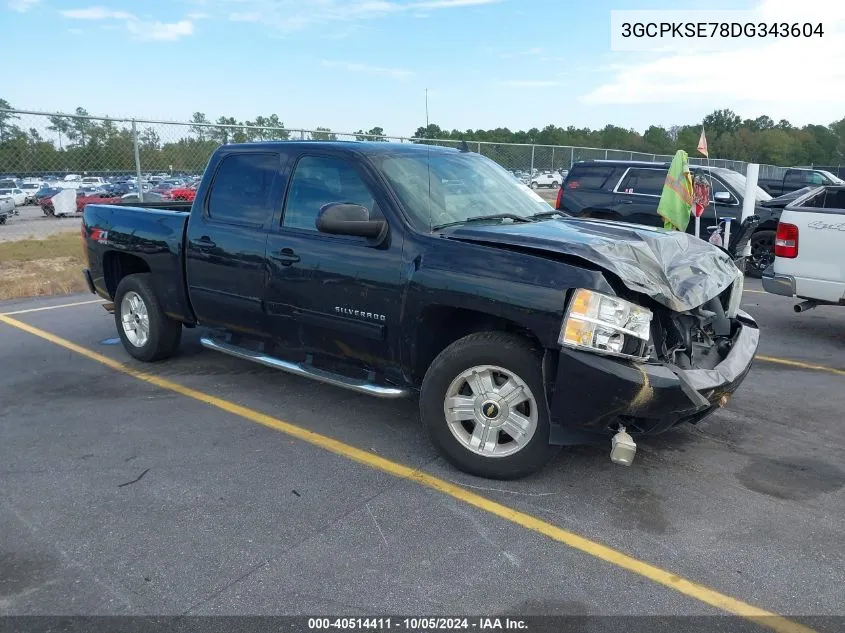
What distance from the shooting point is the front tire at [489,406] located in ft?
12.1

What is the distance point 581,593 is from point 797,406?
3134mm

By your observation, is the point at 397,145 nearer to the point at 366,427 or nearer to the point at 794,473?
the point at 366,427

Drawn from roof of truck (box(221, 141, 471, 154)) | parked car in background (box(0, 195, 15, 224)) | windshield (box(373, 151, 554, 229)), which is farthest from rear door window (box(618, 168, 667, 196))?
parked car in background (box(0, 195, 15, 224))

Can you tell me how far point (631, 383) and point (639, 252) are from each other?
0.87m

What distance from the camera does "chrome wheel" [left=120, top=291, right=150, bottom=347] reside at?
603 cm

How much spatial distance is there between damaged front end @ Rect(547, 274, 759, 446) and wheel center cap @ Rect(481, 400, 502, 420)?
333 millimetres

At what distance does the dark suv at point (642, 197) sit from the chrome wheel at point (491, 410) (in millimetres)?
8527

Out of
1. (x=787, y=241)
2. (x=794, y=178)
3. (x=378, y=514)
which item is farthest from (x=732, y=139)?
(x=378, y=514)

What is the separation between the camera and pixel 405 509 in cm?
359

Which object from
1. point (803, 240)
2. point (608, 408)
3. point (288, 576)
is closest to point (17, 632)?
point (288, 576)

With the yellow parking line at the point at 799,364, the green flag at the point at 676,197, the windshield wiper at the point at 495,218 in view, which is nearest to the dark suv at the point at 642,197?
the green flag at the point at 676,197

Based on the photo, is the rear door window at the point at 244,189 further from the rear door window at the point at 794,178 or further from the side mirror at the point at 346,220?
the rear door window at the point at 794,178

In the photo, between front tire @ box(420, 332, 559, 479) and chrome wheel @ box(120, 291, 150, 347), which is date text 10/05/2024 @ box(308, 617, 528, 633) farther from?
chrome wheel @ box(120, 291, 150, 347)

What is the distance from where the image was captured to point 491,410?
382 cm
